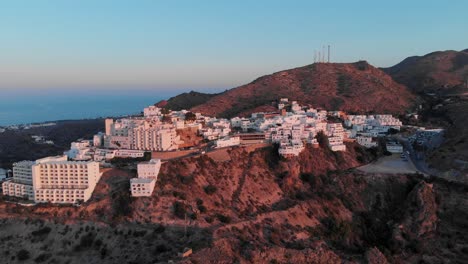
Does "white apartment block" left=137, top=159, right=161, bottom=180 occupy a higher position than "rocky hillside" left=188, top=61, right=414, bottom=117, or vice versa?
"rocky hillside" left=188, top=61, right=414, bottom=117

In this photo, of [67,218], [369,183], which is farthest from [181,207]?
[369,183]

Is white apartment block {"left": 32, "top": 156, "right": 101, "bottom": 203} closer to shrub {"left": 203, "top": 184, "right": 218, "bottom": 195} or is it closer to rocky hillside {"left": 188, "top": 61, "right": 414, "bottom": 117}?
shrub {"left": 203, "top": 184, "right": 218, "bottom": 195}

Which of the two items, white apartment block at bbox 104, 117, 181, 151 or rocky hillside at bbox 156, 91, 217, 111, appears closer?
white apartment block at bbox 104, 117, 181, 151

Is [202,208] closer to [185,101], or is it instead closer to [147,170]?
[147,170]

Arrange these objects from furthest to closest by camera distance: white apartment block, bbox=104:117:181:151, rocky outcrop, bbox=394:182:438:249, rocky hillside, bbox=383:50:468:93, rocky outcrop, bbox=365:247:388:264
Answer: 1. rocky hillside, bbox=383:50:468:93
2. white apartment block, bbox=104:117:181:151
3. rocky outcrop, bbox=394:182:438:249
4. rocky outcrop, bbox=365:247:388:264

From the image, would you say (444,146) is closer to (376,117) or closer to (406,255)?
(376,117)

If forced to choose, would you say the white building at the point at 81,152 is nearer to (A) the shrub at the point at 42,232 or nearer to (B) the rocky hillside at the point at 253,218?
(B) the rocky hillside at the point at 253,218

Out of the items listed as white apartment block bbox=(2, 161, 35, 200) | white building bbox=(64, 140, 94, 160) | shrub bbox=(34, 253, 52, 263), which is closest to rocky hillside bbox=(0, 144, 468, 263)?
shrub bbox=(34, 253, 52, 263)

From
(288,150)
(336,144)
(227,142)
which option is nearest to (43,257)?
(227,142)
